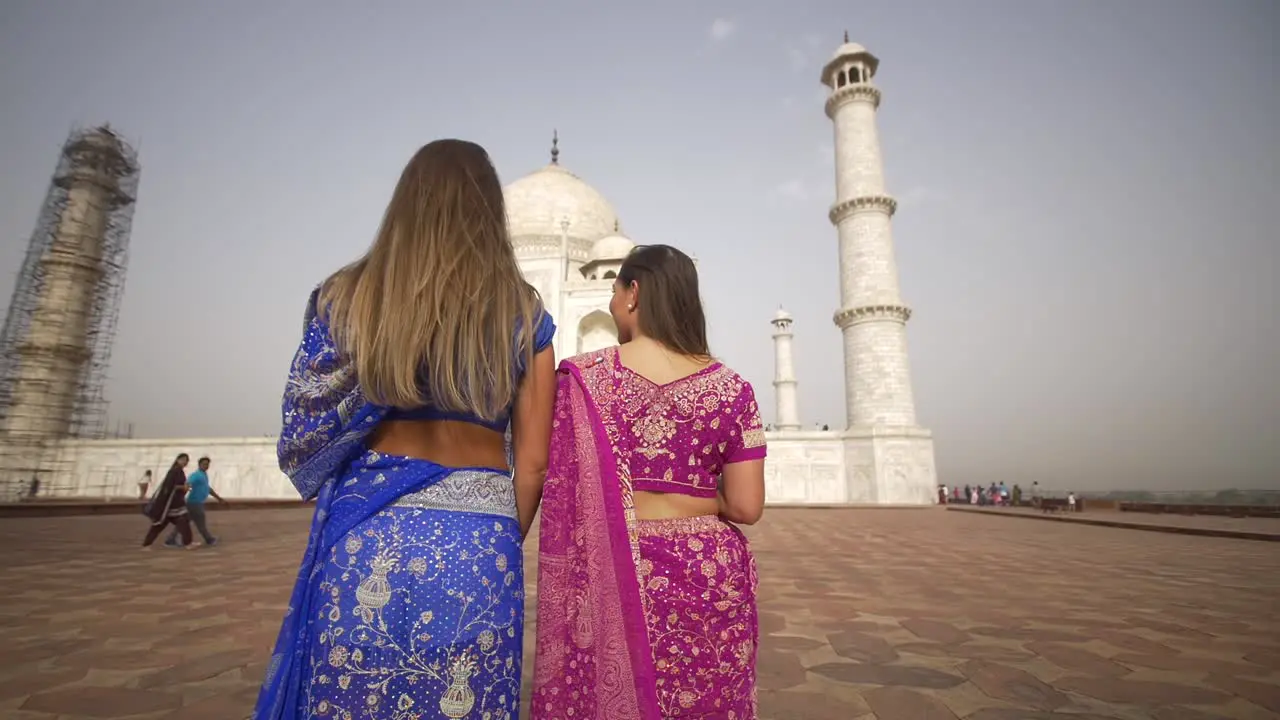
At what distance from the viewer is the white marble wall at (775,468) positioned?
58.1ft

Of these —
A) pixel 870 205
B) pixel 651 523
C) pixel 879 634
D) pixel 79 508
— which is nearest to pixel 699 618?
pixel 651 523

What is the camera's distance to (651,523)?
4.99 ft

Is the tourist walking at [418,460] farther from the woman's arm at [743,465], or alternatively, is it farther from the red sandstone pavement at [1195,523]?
the red sandstone pavement at [1195,523]

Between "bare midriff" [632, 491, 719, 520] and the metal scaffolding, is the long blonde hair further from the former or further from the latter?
the metal scaffolding

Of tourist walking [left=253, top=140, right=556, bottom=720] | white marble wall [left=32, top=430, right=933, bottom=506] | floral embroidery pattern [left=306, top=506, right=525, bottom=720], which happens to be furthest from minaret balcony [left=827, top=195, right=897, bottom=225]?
floral embroidery pattern [left=306, top=506, right=525, bottom=720]

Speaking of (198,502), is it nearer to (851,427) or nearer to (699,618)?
(699,618)

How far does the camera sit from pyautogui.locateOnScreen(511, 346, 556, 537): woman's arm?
4.53 feet

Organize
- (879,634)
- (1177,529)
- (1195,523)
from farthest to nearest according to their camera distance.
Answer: (1195,523), (1177,529), (879,634)

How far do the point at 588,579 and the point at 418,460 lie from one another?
51 cm

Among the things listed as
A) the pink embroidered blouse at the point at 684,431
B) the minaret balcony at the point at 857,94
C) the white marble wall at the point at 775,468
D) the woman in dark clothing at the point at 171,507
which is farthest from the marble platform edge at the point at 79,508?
→ the minaret balcony at the point at 857,94

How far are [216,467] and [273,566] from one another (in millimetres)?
17594

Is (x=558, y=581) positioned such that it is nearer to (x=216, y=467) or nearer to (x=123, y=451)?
(x=216, y=467)

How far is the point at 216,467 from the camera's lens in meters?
19.9

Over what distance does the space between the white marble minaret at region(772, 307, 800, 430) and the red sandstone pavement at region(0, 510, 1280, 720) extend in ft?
74.3
